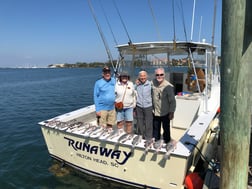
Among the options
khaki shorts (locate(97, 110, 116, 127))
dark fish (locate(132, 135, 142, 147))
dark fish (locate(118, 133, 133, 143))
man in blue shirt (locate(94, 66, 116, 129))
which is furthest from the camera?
khaki shorts (locate(97, 110, 116, 127))

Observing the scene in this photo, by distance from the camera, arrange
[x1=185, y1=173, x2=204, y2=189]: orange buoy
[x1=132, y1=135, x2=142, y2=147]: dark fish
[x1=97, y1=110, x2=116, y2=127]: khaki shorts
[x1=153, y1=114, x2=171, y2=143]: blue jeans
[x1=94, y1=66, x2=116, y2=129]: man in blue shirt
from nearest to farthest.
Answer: [x1=185, y1=173, x2=204, y2=189]: orange buoy → [x1=132, y1=135, x2=142, y2=147]: dark fish → [x1=153, y1=114, x2=171, y2=143]: blue jeans → [x1=94, y1=66, x2=116, y2=129]: man in blue shirt → [x1=97, y1=110, x2=116, y2=127]: khaki shorts

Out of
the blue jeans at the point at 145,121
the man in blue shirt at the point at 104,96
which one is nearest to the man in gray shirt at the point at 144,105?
the blue jeans at the point at 145,121

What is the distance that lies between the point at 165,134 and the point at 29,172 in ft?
9.96

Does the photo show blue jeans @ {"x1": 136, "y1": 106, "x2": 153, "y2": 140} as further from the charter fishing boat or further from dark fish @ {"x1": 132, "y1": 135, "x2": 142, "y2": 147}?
dark fish @ {"x1": 132, "y1": 135, "x2": 142, "y2": 147}

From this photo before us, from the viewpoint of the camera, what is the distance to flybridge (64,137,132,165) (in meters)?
3.38

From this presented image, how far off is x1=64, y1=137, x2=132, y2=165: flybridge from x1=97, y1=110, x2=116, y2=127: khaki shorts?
672mm

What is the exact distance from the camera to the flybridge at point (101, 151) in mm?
3376

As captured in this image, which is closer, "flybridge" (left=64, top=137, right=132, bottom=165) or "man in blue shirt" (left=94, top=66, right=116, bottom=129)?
"flybridge" (left=64, top=137, right=132, bottom=165)

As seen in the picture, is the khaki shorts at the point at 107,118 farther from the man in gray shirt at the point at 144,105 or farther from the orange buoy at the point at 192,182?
the orange buoy at the point at 192,182

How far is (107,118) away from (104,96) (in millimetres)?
465

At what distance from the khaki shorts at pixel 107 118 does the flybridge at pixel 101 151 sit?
2.20 feet

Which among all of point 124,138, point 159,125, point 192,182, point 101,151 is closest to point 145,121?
point 159,125

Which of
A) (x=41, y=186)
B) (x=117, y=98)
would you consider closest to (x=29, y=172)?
(x=41, y=186)

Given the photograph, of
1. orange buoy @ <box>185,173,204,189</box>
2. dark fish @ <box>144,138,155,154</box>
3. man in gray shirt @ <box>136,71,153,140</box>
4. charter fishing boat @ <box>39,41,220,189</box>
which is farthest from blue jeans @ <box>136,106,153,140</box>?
orange buoy @ <box>185,173,204,189</box>
